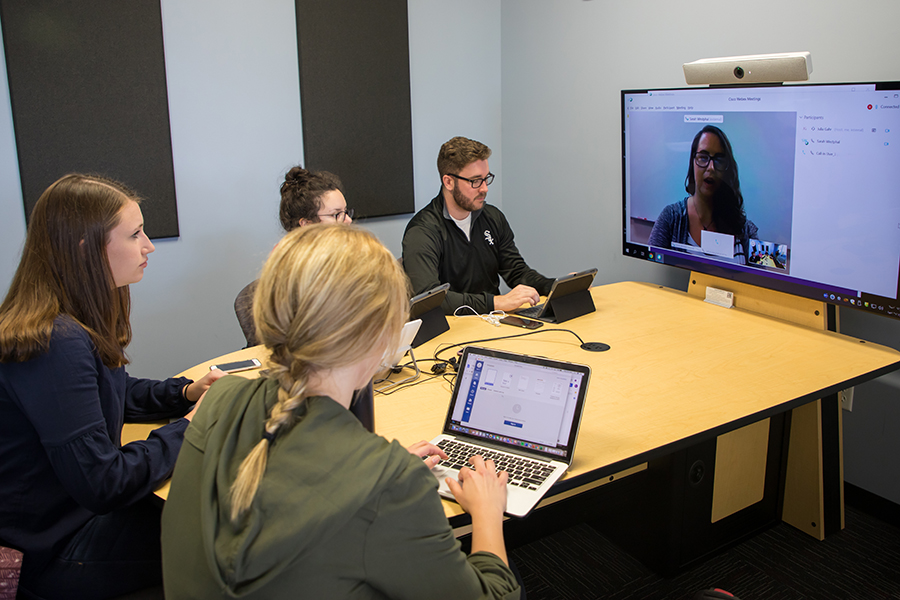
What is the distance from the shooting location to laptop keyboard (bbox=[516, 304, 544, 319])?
8.57ft

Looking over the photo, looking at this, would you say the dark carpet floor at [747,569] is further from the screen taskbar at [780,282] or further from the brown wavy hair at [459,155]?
the brown wavy hair at [459,155]

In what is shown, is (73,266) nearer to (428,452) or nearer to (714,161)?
(428,452)

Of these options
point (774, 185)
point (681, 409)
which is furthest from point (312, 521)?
point (774, 185)

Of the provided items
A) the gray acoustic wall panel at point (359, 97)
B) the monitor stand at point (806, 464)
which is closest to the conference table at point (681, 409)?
the monitor stand at point (806, 464)

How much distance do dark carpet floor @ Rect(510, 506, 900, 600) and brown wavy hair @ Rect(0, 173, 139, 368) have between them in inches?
59.4

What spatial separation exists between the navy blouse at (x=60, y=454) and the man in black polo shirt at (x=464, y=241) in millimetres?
1504

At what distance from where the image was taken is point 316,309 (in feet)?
3.13

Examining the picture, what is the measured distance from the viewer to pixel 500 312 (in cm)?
271

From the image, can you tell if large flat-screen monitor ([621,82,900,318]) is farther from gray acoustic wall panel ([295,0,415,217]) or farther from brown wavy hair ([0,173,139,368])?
brown wavy hair ([0,173,139,368])

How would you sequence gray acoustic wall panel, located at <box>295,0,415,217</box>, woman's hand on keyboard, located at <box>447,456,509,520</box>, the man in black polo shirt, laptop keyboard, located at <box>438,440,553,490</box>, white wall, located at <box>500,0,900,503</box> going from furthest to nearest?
1. gray acoustic wall panel, located at <box>295,0,415,217</box>
2. the man in black polo shirt
3. white wall, located at <box>500,0,900,503</box>
4. laptop keyboard, located at <box>438,440,553,490</box>
5. woman's hand on keyboard, located at <box>447,456,509,520</box>

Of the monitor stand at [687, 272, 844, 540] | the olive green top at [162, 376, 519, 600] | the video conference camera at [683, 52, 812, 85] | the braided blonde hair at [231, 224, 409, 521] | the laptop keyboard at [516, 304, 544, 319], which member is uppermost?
the video conference camera at [683, 52, 812, 85]

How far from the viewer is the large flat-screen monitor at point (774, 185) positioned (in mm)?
2096

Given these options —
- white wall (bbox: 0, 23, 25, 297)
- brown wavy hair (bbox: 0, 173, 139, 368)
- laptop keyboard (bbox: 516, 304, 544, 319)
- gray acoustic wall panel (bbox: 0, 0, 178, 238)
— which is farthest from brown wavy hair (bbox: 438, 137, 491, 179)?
white wall (bbox: 0, 23, 25, 297)

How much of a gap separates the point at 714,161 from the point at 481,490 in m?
1.80
